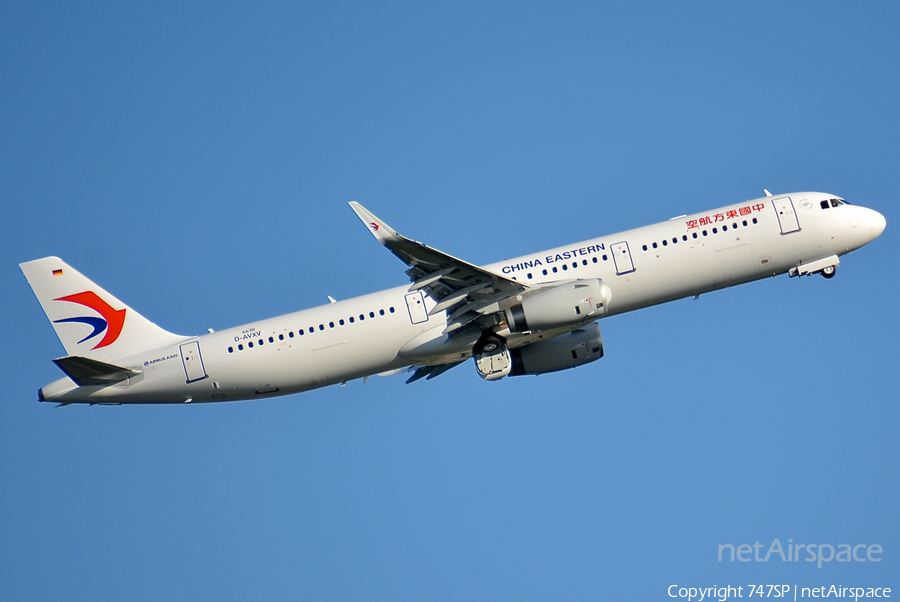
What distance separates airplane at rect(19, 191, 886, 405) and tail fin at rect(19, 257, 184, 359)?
1.99ft

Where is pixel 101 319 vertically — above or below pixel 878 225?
above

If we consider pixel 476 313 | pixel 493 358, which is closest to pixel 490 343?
pixel 493 358

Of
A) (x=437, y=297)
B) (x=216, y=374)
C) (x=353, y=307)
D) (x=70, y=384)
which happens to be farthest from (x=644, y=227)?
(x=70, y=384)

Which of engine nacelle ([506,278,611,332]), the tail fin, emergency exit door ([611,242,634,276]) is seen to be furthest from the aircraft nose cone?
the tail fin

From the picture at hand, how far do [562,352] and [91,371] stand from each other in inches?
856

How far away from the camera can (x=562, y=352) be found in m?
44.5

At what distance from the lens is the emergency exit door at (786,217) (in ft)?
136

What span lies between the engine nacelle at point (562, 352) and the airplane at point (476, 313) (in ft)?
7.68

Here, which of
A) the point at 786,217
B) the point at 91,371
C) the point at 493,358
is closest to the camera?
the point at 91,371

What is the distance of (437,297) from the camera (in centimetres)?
3956

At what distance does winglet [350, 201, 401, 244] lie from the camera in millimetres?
34688

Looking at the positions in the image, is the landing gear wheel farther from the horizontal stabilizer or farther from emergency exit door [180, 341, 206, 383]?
the horizontal stabilizer

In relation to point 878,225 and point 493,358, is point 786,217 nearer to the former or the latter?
point 878,225

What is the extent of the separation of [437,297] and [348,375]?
560cm
